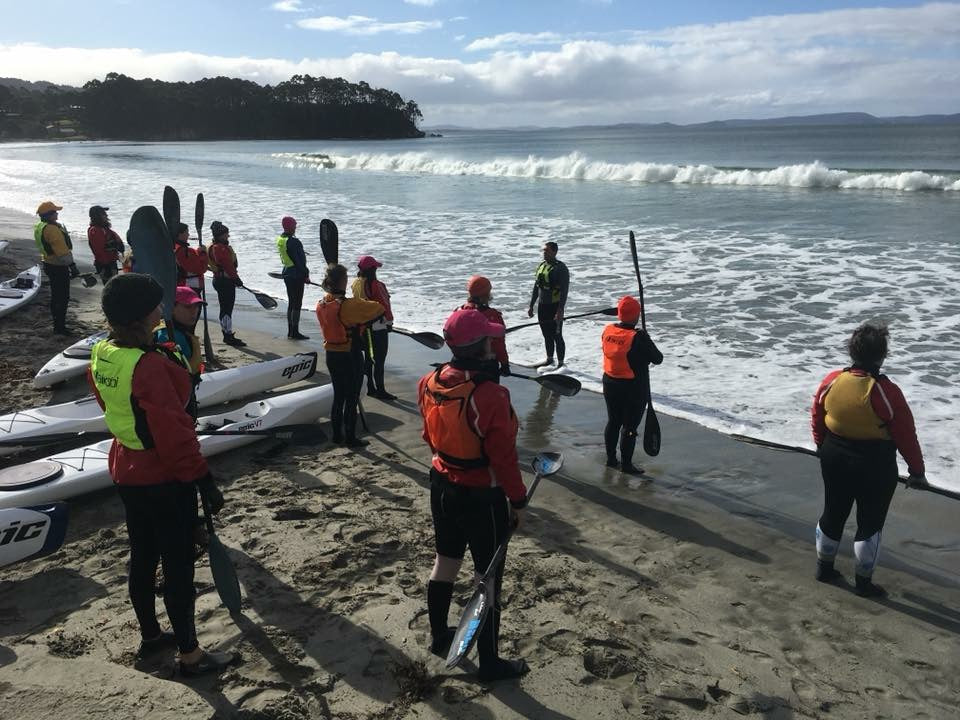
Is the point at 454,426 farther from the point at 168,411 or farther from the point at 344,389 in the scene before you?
the point at 344,389

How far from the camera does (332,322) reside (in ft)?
22.3

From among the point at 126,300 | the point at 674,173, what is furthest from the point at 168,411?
the point at 674,173

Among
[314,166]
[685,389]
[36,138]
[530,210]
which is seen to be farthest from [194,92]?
[685,389]

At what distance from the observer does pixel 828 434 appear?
4.49 m

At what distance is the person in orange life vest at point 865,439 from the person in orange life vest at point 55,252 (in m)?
9.71

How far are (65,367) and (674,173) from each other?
122ft

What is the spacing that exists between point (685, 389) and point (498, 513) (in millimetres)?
5836

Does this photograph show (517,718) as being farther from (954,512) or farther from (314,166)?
(314,166)

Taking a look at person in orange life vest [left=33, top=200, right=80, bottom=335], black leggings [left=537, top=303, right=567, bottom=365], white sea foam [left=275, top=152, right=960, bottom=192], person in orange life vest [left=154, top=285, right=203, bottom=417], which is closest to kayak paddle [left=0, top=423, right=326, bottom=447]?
person in orange life vest [left=154, top=285, right=203, bottom=417]

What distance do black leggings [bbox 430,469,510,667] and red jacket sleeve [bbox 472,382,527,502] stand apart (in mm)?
173

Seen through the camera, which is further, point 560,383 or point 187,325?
point 560,383

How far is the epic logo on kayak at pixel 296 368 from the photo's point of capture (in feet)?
28.6

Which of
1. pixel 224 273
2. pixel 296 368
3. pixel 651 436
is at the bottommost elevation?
pixel 296 368

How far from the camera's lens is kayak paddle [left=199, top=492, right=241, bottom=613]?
12.5 feet
